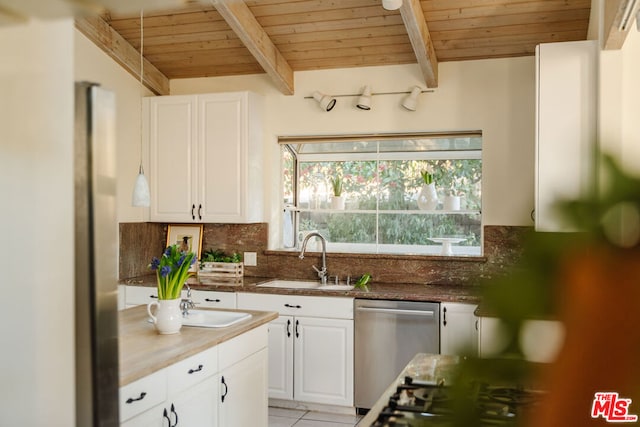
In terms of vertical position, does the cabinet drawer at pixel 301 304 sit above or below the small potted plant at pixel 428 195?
below

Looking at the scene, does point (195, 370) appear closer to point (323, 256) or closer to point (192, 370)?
point (192, 370)

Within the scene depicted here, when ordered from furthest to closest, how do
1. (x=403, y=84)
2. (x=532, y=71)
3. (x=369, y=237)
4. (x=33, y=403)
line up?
(x=369, y=237), (x=403, y=84), (x=532, y=71), (x=33, y=403)

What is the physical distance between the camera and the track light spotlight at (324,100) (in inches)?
195

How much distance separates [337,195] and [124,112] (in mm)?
1906

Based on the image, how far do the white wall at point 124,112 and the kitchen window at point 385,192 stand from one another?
125 cm

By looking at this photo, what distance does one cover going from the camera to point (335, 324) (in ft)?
14.5

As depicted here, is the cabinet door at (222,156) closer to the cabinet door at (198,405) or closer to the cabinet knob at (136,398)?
the cabinet door at (198,405)

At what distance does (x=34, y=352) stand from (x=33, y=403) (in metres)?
0.06

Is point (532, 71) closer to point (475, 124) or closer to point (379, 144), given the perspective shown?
point (475, 124)

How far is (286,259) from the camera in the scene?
5164 mm

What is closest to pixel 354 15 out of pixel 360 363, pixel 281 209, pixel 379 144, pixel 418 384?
pixel 379 144

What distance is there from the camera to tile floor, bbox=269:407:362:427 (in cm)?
431

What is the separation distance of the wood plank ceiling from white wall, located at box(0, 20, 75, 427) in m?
3.31

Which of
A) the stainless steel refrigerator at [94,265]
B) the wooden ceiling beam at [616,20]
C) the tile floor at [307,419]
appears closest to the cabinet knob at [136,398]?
the stainless steel refrigerator at [94,265]
